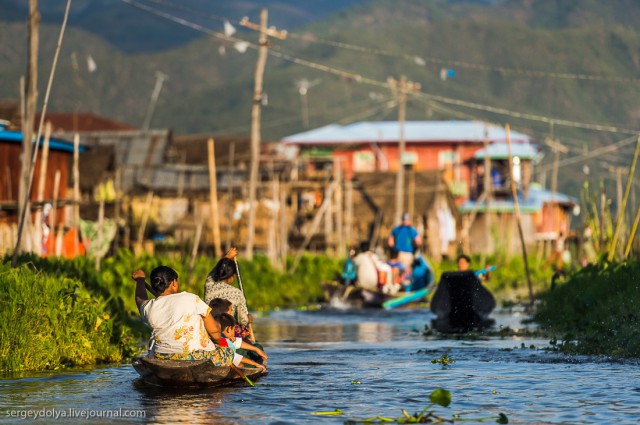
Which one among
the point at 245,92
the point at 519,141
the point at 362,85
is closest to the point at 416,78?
the point at 362,85

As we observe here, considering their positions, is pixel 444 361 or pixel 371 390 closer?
pixel 371 390

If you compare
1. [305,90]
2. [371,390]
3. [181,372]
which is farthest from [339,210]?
[181,372]

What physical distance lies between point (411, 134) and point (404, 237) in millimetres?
33290

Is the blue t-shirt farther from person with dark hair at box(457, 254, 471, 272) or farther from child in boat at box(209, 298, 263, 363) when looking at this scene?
child in boat at box(209, 298, 263, 363)

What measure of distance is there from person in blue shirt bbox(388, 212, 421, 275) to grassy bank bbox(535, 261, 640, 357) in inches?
222

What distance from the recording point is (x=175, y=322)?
1309 centimetres

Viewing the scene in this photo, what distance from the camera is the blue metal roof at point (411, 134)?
6147cm

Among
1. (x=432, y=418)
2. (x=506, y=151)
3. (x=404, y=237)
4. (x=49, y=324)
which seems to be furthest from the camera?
(x=506, y=151)

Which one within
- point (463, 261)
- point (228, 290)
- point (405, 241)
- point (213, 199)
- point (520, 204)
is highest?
point (520, 204)

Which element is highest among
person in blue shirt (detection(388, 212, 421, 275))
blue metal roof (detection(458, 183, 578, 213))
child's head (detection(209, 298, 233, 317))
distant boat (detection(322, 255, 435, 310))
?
blue metal roof (detection(458, 183, 578, 213))

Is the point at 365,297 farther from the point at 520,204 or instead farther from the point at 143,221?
the point at 520,204

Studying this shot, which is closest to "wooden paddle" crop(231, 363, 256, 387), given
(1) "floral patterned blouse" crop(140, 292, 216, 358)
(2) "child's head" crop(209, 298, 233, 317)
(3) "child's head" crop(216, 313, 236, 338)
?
(3) "child's head" crop(216, 313, 236, 338)

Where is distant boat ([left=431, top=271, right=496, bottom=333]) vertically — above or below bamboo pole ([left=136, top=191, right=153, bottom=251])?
below

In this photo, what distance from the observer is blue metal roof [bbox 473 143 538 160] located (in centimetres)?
5928
